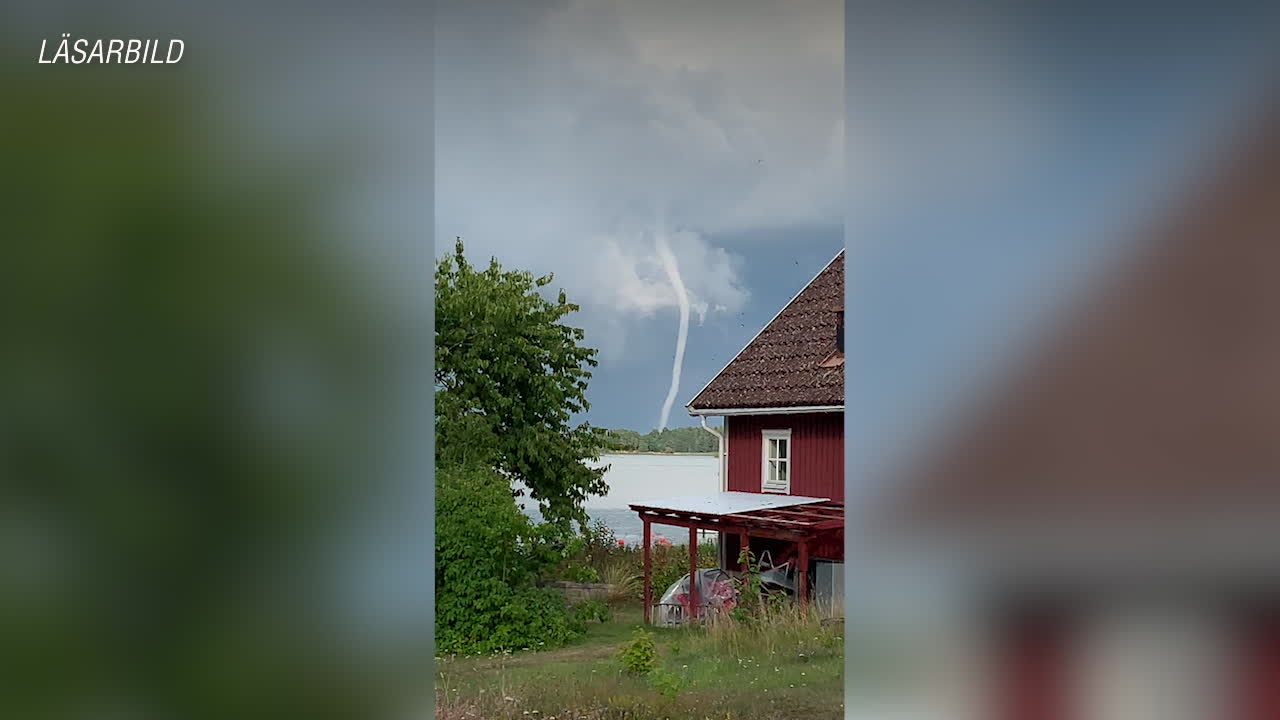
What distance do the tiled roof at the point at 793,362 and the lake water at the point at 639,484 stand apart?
0.50 metres

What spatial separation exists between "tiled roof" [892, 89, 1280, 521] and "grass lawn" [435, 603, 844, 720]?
2.39 m

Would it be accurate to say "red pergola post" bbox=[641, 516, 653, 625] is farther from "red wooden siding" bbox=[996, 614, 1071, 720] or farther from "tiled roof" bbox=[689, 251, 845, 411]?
"red wooden siding" bbox=[996, 614, 1071, 720]

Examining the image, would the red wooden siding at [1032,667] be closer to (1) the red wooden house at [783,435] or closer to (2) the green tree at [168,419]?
(2) the green tree at [168,419]

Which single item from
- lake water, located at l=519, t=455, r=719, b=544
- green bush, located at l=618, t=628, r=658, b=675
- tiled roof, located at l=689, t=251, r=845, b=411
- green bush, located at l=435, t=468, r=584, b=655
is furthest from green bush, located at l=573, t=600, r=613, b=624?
tiled roof, located at l=689, t=251, r=845, b=411

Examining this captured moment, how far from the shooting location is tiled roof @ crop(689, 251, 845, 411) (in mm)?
6234

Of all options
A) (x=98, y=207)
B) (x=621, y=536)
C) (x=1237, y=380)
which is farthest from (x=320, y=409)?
(x=621, y=536)

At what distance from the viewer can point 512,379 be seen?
628 centimetres

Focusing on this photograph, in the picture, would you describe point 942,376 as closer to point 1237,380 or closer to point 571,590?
point 1237,380

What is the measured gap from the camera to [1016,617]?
1811mm

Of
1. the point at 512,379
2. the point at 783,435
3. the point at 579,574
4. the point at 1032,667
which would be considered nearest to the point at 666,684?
the point at 579,574

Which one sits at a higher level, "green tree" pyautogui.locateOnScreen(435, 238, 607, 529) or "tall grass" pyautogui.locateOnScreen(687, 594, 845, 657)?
"green tree" pyautogui.locateOnScreen(435, 238, 607, 529)

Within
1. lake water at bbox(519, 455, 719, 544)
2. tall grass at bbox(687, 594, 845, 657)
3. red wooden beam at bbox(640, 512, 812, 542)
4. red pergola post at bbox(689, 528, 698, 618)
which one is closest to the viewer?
tall grass at bbox(687, 594, 845, 657)

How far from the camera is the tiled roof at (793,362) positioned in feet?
20.5

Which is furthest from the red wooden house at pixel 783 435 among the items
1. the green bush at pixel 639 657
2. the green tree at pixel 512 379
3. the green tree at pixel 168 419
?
the green tree at pixel 168 419
